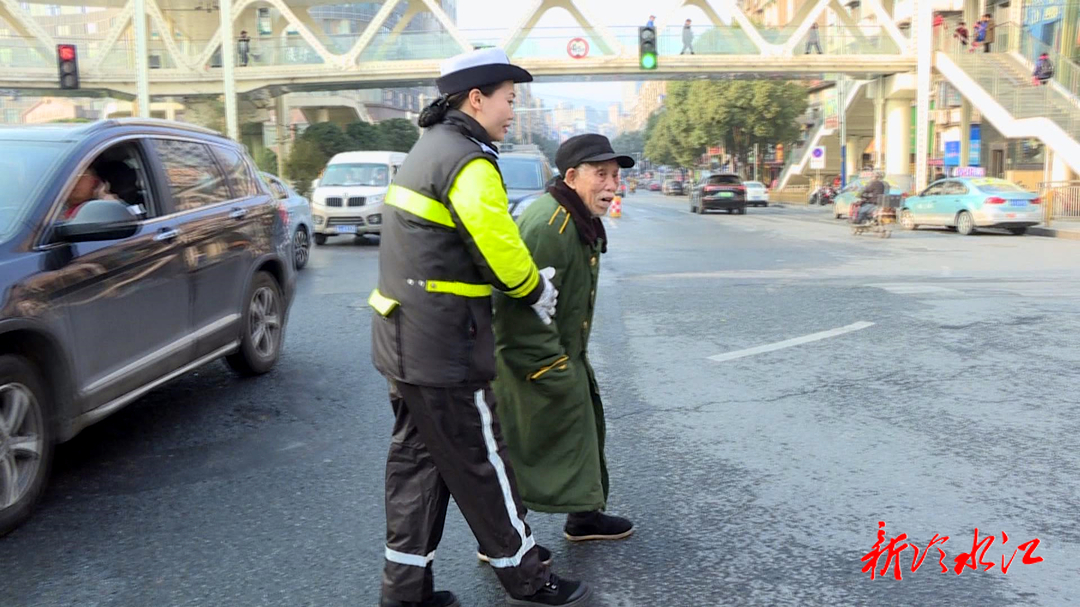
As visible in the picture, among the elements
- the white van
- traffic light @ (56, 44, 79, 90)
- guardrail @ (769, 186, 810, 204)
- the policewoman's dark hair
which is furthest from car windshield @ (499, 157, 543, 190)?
guardrail @ (769, 186, 810, 204)

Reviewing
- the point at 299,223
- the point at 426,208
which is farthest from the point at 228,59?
the point at 426,208

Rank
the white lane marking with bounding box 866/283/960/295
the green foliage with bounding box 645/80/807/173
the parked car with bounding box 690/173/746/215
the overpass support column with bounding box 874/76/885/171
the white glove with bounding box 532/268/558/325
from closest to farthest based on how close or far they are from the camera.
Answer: the white glove with bounding box 532/268/558/325
the white lane marking with bounding box 866/283/960/295
the parked car with bounding box 690/173/746/215
the overpass support column with bounding box 874/76/885/171
the green foliage with bounding box 645/80/807/173

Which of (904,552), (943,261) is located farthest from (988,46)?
(904,552)

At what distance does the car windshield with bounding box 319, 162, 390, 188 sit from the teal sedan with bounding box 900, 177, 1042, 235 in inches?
514

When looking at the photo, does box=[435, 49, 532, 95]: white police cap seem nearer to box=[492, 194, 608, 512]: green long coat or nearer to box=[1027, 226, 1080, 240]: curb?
box=[492, 194, 608, 512]: green long coat

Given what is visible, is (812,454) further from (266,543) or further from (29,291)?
(29,291)

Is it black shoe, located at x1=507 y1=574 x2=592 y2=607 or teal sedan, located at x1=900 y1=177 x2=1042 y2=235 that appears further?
teal sedan, located at x1=900 y1=177 x2=1042 y2=235

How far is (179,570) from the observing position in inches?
148

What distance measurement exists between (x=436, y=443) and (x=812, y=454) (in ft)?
8.85

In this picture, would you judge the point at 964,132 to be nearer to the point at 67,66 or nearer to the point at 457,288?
the point at 67,66

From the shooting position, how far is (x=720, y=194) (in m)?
35.9

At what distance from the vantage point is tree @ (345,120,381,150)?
62812mm

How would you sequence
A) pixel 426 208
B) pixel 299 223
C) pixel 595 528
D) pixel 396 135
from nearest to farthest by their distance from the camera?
pixel 426 208
pixel 595 528
pixel 299 223
pixel 396 135

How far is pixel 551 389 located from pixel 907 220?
23.3 meters
